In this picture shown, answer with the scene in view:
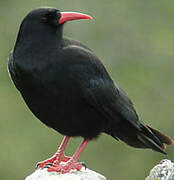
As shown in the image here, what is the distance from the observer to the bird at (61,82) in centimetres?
918

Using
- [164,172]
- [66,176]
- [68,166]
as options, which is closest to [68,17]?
[68,166]

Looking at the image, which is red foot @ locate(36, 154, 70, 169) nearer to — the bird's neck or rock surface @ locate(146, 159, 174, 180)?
the bird's neck

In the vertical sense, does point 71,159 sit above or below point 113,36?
above

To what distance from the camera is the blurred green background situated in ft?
55.3

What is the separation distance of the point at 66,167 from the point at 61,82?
41.3 inches

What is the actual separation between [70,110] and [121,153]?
7915mm

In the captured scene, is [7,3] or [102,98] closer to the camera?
[102,98]

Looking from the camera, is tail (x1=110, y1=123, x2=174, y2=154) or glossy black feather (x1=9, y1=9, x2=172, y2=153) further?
tail (x1=110, y1=123, x2=174, y2=154)

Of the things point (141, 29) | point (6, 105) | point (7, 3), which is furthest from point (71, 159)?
point (7, 3)

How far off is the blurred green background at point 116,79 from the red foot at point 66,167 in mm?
6426

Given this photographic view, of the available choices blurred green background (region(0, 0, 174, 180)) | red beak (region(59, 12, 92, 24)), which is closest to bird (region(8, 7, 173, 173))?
red beak (region(59, 12, 92, 24))

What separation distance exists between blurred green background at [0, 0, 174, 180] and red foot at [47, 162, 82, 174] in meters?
6.43

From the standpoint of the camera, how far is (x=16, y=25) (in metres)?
18.8

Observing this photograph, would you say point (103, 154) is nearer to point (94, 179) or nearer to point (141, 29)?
point (141, 29)
